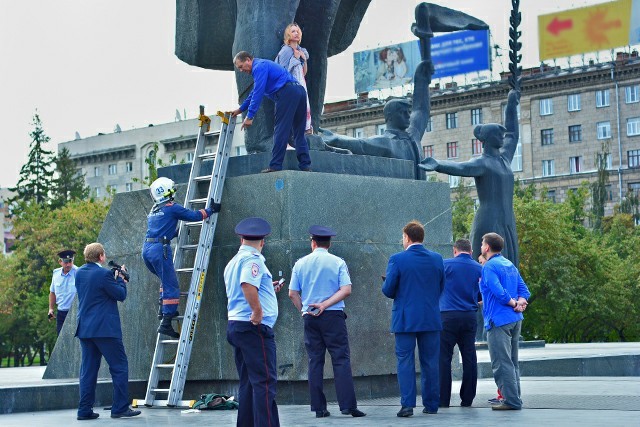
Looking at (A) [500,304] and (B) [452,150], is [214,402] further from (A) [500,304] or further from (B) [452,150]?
(B) [452,150]

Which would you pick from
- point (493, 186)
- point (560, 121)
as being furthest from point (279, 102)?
point (560, 121)

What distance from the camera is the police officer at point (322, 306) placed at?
10.9m

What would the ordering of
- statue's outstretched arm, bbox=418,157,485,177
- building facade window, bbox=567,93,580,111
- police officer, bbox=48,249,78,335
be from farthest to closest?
1. building facade window, bbox=567,93,580,111
2. statue's outstretched arm, bbox=418,157,485,177
3. police officer, bbox=48,249,78,335

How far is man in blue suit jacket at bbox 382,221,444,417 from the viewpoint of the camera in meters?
10.9

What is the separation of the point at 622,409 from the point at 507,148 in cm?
1349

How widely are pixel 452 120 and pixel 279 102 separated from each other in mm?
89386

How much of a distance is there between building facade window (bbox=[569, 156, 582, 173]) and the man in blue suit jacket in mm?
86990

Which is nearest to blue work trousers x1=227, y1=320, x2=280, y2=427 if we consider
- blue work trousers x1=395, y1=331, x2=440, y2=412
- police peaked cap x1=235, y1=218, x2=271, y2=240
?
police peaked cap x1=235, y1=218, x2=271, y2=240

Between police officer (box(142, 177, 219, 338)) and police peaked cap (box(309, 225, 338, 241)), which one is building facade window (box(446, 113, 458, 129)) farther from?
police peaked cap (box(309, 225, 338, 241))

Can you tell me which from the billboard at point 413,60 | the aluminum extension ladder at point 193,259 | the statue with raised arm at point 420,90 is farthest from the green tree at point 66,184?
the aluminum extension ladder at point 193,259

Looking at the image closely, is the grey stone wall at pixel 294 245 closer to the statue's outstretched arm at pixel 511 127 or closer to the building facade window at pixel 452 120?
the statue's outstretched arm at pixel 511 127

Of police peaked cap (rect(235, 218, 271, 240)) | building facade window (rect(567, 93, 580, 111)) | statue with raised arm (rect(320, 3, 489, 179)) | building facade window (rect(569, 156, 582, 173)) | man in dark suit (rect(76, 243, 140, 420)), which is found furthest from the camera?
building facade window (rect(569, 156, 582, 173))

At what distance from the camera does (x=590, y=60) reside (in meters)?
94.3

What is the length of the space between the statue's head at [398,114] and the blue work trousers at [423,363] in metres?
8.25
